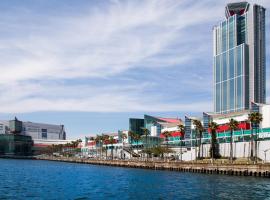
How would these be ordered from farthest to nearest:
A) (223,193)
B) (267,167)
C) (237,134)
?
(237,134) → (267,167) → (223,193)

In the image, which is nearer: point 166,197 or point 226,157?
point 166,197

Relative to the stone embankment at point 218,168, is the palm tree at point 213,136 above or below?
above

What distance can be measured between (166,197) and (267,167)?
51419 millimetres

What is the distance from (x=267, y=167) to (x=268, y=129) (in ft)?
211

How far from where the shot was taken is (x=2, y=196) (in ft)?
257

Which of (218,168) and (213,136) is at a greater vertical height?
(213,136)

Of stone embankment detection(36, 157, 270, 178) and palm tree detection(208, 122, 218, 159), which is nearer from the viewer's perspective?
stone embankment detection(36, 157, 270, 178)

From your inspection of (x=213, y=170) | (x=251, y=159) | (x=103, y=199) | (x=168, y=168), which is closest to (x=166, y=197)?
(x=103, y=199)

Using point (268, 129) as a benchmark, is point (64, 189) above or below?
below

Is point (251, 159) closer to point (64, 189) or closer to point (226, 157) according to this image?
point (226, 157)

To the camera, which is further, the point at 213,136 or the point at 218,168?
the point at 213,136

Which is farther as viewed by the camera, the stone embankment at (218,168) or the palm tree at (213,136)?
the palm tree at (213,136)

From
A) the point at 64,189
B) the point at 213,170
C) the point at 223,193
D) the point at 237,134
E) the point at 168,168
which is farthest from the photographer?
the point at 237,134

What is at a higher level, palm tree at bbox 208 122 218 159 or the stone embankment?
palm tree at bbox 208 122 218 159
